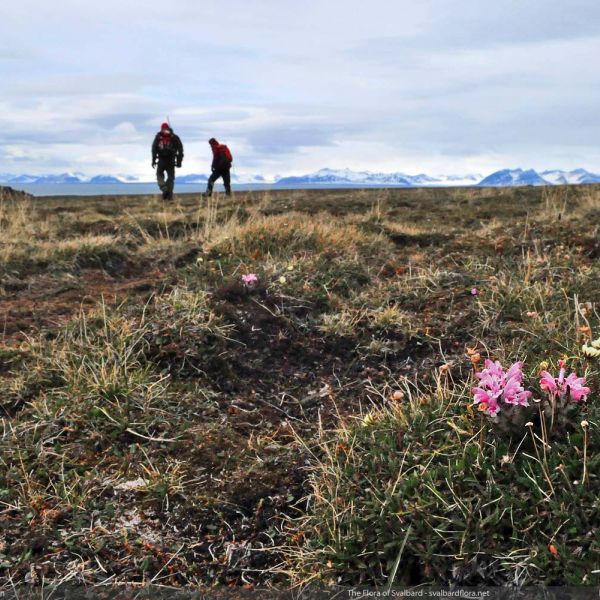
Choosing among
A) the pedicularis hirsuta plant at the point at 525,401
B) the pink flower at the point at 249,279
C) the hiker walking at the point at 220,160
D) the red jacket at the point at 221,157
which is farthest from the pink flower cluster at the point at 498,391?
the red jacket at the point at 221,157

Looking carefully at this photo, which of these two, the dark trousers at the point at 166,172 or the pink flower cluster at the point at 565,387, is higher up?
the dark trousers at the point at 166,172

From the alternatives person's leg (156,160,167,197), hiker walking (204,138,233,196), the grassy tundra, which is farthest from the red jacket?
the grassy tundra

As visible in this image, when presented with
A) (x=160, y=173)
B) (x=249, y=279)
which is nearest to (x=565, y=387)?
(x=249, y=279)

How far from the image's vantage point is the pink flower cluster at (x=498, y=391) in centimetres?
228

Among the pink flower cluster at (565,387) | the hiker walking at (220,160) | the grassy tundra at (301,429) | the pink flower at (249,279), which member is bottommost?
the grassy tundra at (301,429)

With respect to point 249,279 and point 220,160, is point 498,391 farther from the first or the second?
point 220,160

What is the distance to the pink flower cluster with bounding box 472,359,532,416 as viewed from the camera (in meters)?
2.28

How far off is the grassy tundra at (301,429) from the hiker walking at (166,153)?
989 centimetres

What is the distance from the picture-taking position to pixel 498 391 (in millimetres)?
2318

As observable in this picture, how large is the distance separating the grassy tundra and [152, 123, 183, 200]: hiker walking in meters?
9.89

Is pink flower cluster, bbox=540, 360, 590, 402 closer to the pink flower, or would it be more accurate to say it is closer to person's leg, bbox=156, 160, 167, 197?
the pink flower

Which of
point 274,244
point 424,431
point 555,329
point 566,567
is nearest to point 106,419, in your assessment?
point 424,431

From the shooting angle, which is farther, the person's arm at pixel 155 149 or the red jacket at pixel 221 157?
the red jacket at pixel 221 157

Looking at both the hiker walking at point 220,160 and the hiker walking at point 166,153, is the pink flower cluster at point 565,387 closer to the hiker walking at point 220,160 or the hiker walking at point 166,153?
the hiker walking at point 166,153
